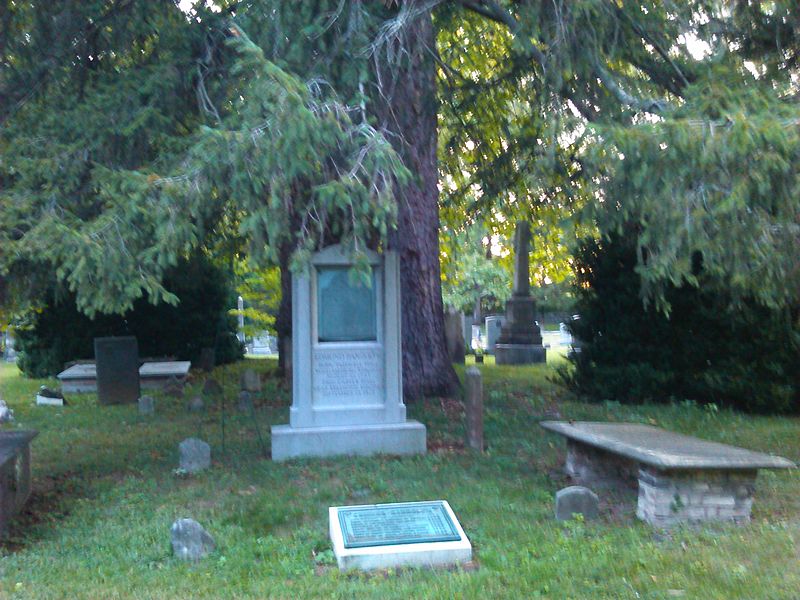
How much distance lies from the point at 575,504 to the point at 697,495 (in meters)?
0.98

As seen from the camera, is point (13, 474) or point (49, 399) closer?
point (13, 474)

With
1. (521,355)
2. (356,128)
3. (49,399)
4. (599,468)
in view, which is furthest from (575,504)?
(521,355)

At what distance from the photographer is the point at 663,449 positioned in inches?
291

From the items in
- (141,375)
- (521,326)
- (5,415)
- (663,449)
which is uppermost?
(521,326)

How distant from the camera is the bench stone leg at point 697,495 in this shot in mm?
7086

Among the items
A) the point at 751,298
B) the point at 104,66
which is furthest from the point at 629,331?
the point at 104,66

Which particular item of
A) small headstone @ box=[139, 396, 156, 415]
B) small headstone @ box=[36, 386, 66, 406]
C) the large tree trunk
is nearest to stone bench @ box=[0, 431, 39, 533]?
small headstone @ box=[139, 396, 156, 415]

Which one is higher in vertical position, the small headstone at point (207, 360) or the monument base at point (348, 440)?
the small headstone at point (207, 360)

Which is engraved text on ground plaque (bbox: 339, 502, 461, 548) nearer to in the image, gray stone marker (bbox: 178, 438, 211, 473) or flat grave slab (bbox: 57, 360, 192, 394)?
gray stone marker (bbox: 178, 438, 211, 473)

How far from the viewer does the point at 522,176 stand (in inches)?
516

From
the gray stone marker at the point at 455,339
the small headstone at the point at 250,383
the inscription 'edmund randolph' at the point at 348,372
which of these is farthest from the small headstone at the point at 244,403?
the gray stone marker at the point at 455,339

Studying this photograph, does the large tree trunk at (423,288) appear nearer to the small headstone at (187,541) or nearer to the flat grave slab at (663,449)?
the flat grave slab at (663,449)

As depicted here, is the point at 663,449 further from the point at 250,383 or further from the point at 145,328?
the point at 145,328

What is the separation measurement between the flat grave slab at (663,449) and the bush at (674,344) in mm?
5730
